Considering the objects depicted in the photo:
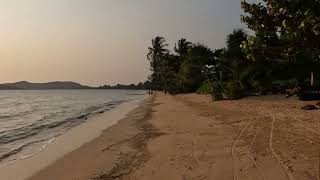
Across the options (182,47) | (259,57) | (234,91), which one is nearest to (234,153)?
(259,57)

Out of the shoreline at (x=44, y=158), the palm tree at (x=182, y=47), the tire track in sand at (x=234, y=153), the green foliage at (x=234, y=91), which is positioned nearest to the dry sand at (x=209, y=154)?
the tire track in sand at (x=234, y=153)

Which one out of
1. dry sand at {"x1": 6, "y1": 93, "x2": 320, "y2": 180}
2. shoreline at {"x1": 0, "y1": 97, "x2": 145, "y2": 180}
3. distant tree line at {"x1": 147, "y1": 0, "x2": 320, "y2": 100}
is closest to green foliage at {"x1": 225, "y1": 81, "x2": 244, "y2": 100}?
distant tree line at {"x1": 147, "y1": 0, "x2": 320, "y2": 100}

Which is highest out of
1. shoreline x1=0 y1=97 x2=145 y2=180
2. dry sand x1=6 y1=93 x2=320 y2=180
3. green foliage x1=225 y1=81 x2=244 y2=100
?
green foliage x1=225 y1=81 x2=244 y2=100

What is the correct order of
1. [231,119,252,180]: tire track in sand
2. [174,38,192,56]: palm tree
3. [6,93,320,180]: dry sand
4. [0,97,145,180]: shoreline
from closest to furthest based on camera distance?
[231,119,252,180]: tire track in sand < [6,93,320,180]: dry sand < [0,97,145,180]: shoreline < [174,38,192,56]: palm tree

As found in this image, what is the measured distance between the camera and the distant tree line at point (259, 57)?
12.1 m

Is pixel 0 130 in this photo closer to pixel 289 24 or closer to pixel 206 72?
pixel 289 24

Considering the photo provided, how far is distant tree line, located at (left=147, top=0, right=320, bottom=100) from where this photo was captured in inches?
478

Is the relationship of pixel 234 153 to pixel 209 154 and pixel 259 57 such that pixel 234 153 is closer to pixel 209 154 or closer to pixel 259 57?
pixel 209 154

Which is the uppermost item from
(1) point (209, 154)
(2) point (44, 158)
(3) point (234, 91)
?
(3) point (234, 91)

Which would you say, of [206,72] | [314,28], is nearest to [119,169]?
[314,28]

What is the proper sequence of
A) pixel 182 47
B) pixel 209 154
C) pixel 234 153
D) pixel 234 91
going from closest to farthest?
pixel 234 153
pixel 209 154
pixel 234 91
pixel 182 47

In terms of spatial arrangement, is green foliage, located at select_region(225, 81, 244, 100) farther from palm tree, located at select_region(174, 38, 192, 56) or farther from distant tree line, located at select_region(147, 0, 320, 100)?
palm tree, located at select_region(174, 38, 192, 56)

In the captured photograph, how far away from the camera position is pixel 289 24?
1217 cm

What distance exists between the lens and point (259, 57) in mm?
14016
